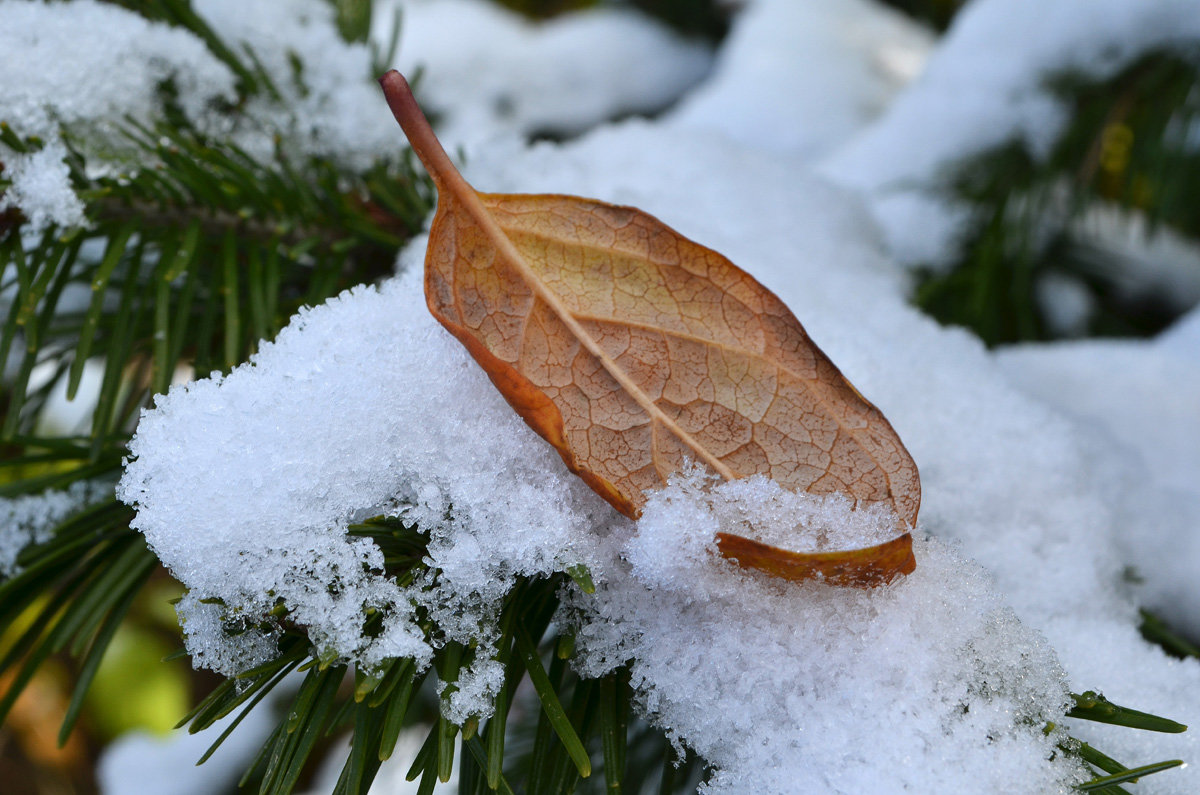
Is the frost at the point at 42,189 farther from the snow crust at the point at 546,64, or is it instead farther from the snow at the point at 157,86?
the snow crust at the point at 546,64

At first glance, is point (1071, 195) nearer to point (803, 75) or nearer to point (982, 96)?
point (982, 96)

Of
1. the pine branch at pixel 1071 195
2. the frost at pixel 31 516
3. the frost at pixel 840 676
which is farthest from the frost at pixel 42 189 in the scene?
the pine branch at pixel 1071 195

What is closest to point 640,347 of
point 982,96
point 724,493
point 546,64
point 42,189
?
point 724,493

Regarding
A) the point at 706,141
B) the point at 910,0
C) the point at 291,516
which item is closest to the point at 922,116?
the point at 706,141

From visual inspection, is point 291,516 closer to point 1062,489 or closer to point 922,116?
point 1062,489

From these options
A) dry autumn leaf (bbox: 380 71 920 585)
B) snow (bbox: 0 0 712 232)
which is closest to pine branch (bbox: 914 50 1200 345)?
dry autumn leaf (bbox: 380 71 920 585)

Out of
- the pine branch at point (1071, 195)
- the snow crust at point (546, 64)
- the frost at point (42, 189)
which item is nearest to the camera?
the frost at point (42, 189)

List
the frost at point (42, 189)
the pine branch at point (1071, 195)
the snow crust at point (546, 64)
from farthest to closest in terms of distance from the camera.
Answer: the snow crust at point (546, 64) → the pine branch at point (1071, 195) → the frost at point (42, 189)
